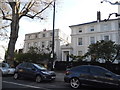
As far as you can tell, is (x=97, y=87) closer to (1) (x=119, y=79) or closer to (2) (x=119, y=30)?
(1) (x=119, y=79)

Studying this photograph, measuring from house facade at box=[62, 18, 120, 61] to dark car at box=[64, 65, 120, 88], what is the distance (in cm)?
2465

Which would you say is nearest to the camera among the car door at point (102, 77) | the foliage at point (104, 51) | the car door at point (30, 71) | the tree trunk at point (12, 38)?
the car door at point (102, 77)

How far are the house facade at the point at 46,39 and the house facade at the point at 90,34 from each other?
401 cm

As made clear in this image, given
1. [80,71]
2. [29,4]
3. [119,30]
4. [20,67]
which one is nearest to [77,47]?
[119,30]

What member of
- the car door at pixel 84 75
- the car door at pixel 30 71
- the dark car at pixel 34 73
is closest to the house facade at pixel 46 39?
the dark car at pixel 34 73

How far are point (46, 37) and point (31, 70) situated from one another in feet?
106

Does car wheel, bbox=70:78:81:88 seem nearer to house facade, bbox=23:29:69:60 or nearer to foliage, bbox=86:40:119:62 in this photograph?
foliage, bbox=86:40:119:62

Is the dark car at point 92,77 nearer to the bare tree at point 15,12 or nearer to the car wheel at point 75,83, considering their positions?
the car wheel at point 75,83

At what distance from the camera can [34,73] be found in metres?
13.7

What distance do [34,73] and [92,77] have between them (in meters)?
5.04

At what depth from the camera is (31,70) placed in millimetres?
14062

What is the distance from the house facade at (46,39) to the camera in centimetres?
4397

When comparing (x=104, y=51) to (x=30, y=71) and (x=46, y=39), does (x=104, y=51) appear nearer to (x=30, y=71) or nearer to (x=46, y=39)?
(x=30, y=71)

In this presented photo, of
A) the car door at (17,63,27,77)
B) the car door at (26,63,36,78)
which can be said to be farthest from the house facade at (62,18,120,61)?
the car door at (26,63,36,78)
